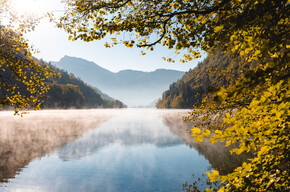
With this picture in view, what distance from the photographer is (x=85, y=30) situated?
864cm

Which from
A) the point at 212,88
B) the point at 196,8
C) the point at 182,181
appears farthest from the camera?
the point at 182,181

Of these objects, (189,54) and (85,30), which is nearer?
(85,30)

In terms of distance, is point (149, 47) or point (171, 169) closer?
point (149, 47)

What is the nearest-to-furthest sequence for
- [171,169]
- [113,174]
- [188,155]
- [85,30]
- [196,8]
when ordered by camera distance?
[196,8]
[85,30]
[113,174]
[171,169]
[188,155]

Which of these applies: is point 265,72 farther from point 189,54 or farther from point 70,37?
point 70,37

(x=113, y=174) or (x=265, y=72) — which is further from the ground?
(x=265, y=72)

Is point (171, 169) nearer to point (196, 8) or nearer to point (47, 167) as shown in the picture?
point (47, 167)

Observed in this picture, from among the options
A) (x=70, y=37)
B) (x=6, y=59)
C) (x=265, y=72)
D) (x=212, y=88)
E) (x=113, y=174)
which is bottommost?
(x=113, y=174)

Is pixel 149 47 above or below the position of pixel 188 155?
above

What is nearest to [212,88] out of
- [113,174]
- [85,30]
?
[85,30]

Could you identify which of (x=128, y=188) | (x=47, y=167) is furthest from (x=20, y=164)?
(x=128, y=188)

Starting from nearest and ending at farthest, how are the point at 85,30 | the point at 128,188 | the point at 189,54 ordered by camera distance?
the point at 85,30, the point at 189,54, the point at 128,188

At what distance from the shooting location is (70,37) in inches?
346

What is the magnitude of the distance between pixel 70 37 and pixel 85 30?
2.61ft
